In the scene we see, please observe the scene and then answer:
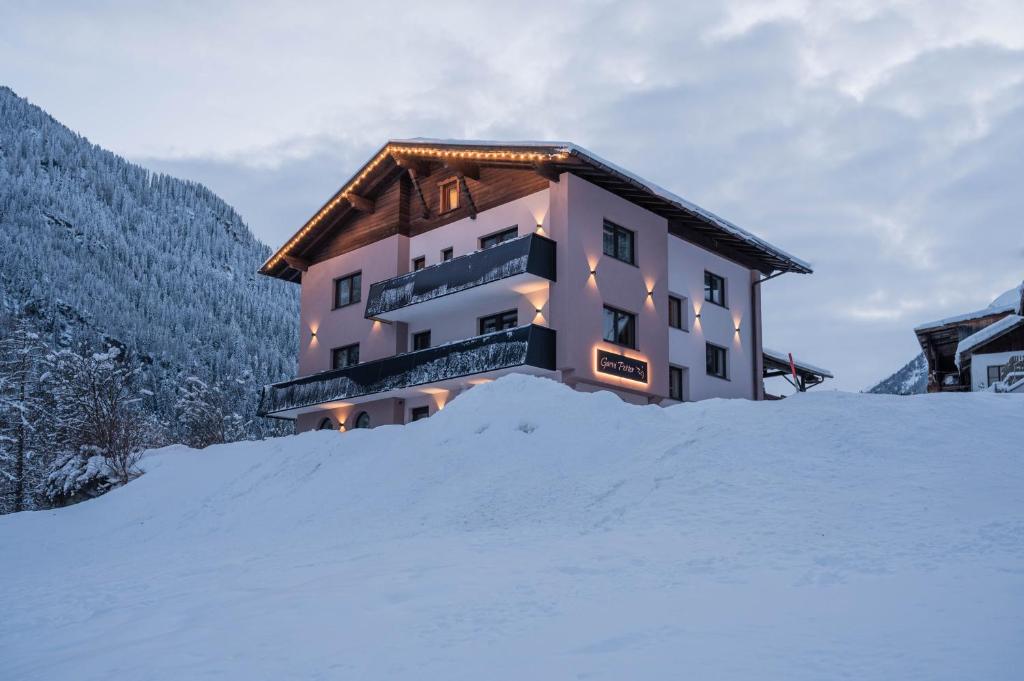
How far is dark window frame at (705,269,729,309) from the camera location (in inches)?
1330

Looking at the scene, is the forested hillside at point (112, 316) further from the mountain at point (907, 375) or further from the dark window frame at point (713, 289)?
the mountain at point (907, 375)

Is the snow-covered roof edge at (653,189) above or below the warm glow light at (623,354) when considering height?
above

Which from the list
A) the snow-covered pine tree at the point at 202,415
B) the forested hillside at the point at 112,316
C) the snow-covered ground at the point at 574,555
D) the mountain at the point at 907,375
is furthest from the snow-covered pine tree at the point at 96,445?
the mountain at the point at 907,375

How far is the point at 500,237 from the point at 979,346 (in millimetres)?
21625

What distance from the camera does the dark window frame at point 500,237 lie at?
29.0 meters

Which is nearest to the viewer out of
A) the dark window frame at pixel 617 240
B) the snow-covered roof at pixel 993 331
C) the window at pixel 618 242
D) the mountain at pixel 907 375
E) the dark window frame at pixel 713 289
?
the dark window frame at pixel 617 240

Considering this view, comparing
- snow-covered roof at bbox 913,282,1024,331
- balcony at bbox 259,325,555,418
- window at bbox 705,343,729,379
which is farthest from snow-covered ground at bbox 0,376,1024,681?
snow-covered roof at bbox 913,282,1024,331

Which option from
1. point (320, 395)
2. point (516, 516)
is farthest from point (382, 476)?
point (320, 395)

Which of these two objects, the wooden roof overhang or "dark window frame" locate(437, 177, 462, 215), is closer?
the wooden roof overhang

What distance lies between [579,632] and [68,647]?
5.53m

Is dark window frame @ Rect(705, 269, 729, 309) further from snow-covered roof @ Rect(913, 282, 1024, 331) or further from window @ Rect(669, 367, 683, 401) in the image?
snow-covered roof @ Rect(913, 282, 1024, 331)

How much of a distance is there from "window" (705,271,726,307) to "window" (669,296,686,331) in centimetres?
184

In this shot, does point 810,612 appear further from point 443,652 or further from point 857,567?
point 443,652

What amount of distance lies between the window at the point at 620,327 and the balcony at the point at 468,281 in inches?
105
